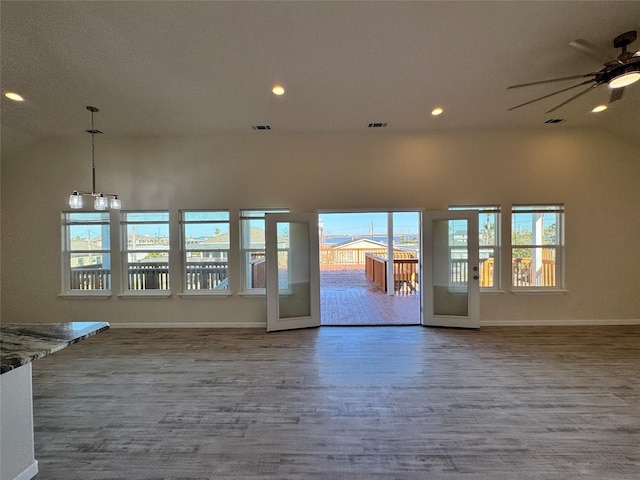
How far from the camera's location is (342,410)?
7.70ft

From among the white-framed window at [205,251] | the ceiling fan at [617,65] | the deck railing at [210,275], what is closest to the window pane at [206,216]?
the white-framed window at [205,251]

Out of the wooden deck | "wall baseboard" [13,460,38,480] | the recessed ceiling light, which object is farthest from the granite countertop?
the wooden deck

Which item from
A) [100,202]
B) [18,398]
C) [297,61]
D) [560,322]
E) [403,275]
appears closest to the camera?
[18,398]

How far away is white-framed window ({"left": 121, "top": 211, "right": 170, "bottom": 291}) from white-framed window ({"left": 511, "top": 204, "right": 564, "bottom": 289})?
592 cm

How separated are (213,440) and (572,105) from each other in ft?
18.5

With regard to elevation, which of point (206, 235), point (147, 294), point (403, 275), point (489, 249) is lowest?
point (403, 275)

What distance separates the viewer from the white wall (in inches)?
175

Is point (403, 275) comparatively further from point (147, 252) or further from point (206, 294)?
point (147, 252)

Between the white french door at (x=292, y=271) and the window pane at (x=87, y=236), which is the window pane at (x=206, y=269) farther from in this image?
the window pane at (x=87, y=236)

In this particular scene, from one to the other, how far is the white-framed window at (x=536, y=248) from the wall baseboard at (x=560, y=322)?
0.57 meters

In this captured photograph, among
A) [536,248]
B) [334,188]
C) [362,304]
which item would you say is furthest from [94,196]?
[536,248]

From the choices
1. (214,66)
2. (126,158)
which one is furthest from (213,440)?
(126,158)

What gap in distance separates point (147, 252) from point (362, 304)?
169 inches

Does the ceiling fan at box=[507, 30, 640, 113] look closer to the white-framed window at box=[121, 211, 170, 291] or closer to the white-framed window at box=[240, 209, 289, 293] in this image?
the white-framed window at box=[240, 209, 289, 293]
